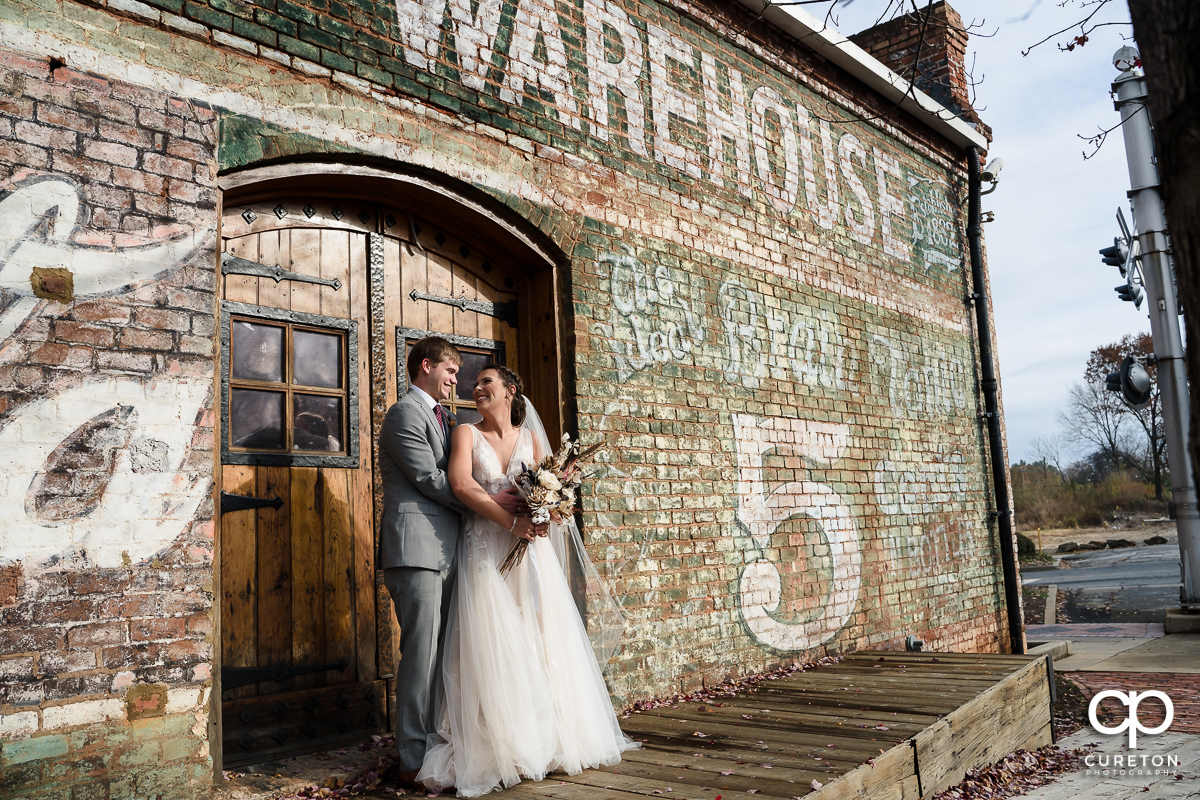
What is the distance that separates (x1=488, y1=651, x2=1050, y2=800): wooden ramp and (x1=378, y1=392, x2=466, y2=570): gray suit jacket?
39.2 inches

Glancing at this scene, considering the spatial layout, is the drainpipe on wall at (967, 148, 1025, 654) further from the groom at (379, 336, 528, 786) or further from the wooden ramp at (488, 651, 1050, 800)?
the groom at (379, 336, 528, 786)

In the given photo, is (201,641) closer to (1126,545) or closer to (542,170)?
(542,170)

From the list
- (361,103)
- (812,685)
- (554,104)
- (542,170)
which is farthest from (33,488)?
(812,685)

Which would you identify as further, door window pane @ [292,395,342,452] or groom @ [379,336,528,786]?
door window pane @ [292,395,342,452]

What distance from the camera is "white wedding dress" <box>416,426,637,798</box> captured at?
3320 millimetres

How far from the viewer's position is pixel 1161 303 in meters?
11.5

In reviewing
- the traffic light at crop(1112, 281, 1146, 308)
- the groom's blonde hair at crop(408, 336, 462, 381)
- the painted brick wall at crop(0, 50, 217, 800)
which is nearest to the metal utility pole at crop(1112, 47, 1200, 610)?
the traffic light at crop(1112, 281, 1146, 308)

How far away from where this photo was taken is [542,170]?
4977 mm

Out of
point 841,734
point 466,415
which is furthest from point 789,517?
point 466,415

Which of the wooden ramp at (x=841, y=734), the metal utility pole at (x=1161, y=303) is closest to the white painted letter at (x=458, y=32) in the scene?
the wooden ramp at (x=841, y=734)

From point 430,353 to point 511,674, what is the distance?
1.42 metres

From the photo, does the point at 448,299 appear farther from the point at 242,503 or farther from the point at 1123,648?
the point at 1123,648

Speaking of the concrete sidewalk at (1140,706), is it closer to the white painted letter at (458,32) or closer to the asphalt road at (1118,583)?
the asphalt road at (1118,583)

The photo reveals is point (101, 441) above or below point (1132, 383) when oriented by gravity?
below
